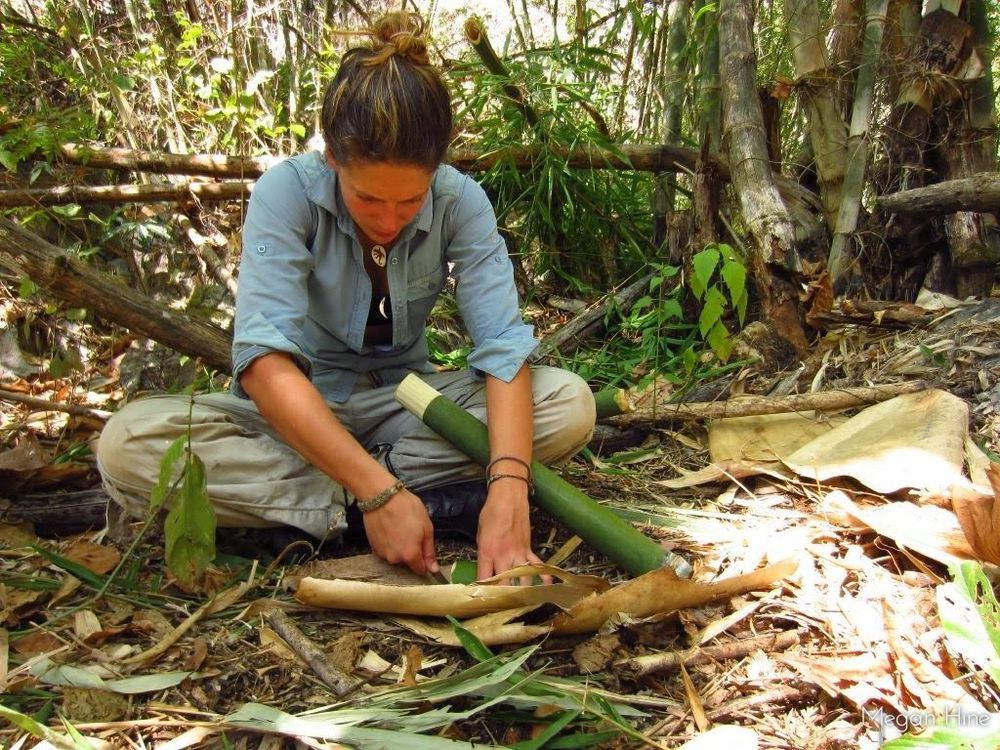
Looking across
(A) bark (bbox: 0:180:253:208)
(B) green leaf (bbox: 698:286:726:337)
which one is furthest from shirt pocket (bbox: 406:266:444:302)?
(A) bark (bbox: 0:180:253:208)

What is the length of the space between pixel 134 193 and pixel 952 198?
10.8 ft

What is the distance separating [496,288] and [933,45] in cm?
200

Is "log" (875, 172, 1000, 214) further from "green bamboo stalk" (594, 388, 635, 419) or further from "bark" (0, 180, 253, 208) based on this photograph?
"bark" (0, 180, 253, 208)

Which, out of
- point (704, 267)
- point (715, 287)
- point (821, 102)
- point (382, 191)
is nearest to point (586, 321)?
point (715, 287)

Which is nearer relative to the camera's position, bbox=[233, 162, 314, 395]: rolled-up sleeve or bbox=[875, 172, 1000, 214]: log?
bbox=[233, 162, 314, 395]: rolled-up sleeve

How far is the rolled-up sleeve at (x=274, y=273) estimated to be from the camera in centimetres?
171

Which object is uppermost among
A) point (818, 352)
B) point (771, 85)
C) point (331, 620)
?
point (771, 85)

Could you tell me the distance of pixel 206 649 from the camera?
144 centimetres

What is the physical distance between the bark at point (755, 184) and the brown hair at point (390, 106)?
→ 1.36m

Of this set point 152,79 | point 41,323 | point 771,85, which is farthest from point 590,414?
point 152,79

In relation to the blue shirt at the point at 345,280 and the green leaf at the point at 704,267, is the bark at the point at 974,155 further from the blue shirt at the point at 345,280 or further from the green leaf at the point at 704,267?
the blue shirt at the point at 345,280

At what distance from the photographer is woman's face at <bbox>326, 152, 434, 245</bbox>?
5.24 ft

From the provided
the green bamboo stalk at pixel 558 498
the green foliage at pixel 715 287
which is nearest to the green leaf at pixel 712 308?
the green foliage at pixel 715 287

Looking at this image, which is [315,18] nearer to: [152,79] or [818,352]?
[152,79]
